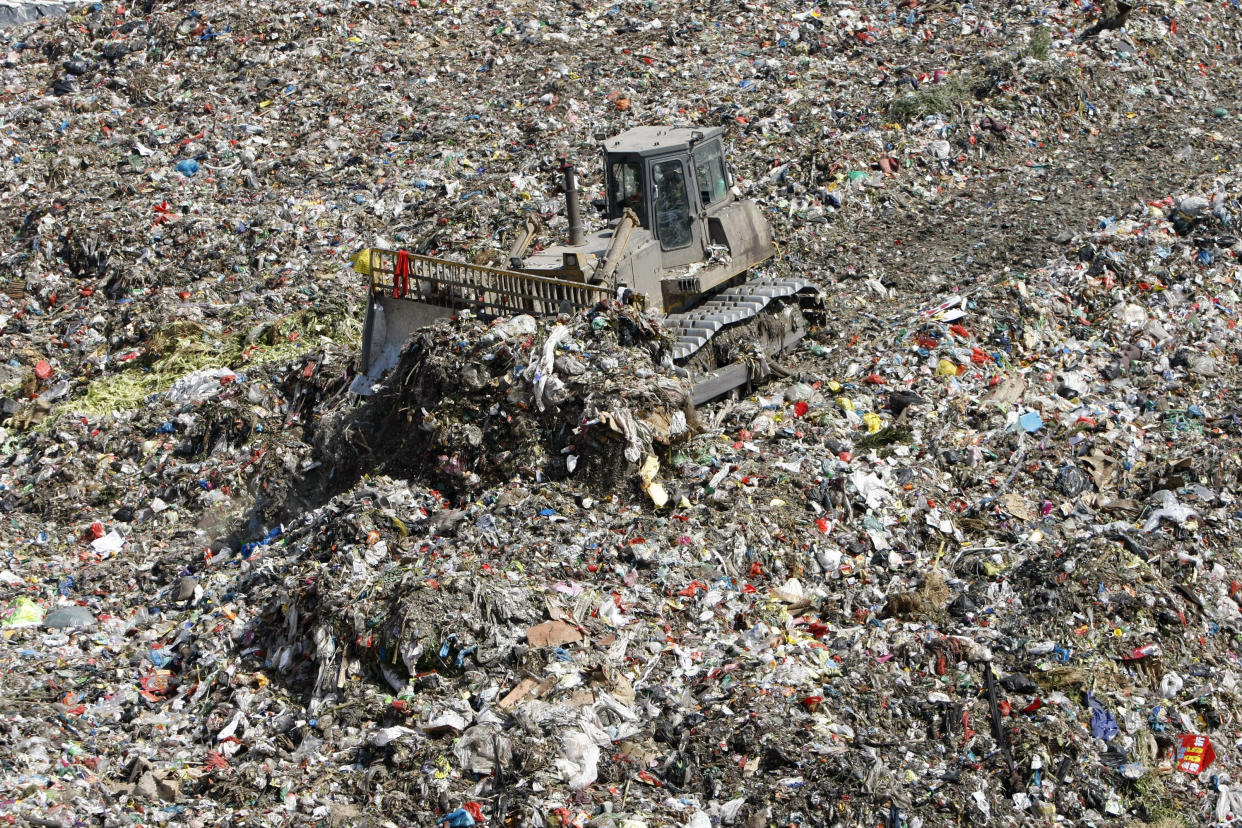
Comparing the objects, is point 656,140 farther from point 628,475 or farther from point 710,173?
point 628,475

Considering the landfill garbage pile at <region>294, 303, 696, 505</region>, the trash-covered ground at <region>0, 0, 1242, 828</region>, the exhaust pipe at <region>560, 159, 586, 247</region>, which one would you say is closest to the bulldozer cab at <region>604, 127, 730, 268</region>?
the exhaust pipe at <region>560, 159, 586, 247</region>

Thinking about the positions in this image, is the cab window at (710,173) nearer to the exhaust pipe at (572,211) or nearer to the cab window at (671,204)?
the cab window at (671,204)

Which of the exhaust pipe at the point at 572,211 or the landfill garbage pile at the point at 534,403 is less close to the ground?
the exhaust pipe at the point at 572,211

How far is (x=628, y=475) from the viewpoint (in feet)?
25.2

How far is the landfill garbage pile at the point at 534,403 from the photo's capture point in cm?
775

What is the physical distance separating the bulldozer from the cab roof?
0.01 metres

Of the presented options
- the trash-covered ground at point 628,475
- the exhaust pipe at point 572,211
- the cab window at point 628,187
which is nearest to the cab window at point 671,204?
the cab window at point 628,187

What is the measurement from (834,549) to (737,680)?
144 cm

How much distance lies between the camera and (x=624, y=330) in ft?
27.3

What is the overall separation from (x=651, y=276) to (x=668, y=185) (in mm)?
703

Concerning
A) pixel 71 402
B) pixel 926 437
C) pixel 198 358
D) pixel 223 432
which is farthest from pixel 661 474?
pixel 71 402

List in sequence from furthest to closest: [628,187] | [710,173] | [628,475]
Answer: [710,173]
[628,187]
[628,475]

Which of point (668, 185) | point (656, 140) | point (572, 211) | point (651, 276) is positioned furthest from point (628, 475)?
point (656, 140)

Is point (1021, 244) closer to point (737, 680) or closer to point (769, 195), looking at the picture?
point (769, 195)
